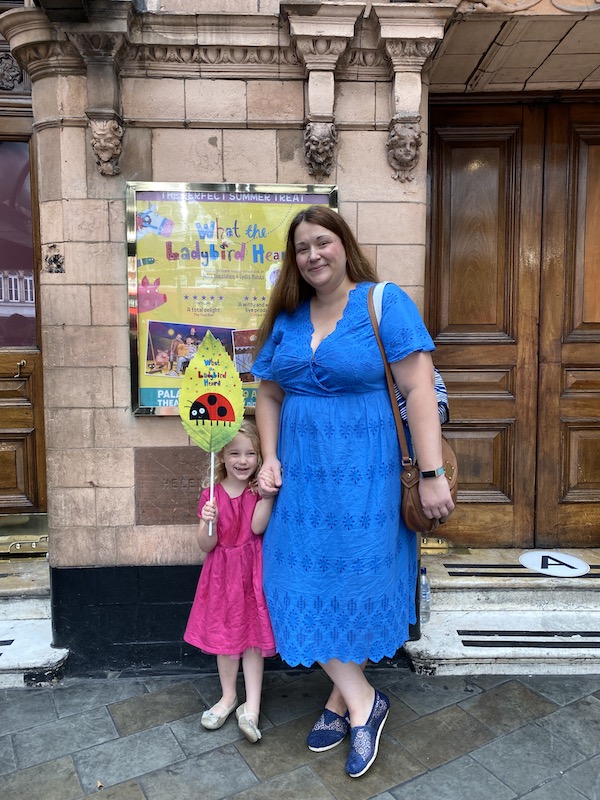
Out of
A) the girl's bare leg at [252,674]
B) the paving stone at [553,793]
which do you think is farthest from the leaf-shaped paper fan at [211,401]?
the paving stone at [553,793]

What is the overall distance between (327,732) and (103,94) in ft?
10.1

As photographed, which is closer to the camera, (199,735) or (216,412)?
(216,412)

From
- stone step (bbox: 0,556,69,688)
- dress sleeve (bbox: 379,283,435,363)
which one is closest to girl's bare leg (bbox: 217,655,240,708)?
stone step (bbox: 0,556,69,688)

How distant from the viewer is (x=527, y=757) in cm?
266

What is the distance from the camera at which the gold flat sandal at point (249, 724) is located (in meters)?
2.76

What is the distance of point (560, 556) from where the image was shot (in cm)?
415

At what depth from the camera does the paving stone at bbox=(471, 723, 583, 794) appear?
8.34ft

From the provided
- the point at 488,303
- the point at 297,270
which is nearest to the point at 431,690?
the point at 297,270

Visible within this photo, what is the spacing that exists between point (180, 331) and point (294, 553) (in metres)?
1.34

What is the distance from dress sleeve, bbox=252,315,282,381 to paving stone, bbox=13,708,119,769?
1.71 m

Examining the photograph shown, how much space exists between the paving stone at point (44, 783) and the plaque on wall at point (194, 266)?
1.60m

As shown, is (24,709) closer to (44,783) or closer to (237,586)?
(44,783)

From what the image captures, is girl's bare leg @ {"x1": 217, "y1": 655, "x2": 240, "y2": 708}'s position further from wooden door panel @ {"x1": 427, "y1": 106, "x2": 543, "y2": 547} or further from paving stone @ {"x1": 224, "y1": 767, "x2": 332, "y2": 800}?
wooden door panel @ {"x1": 427, "y1": 106, "x2": 543, "y2": 547}

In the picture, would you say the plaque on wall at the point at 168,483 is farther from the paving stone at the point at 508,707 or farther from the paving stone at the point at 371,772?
the paving stone at the point at 508,707
